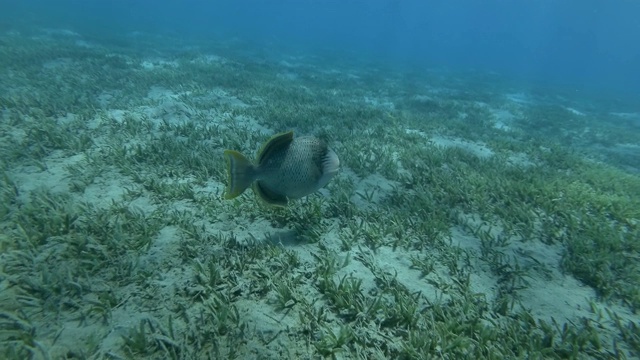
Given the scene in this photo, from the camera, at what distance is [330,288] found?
141 inches

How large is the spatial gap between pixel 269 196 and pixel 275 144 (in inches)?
23.9

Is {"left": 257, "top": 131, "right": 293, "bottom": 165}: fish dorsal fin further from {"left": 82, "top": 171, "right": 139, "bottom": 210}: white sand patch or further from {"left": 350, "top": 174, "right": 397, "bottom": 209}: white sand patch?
{"left": 82, "top": 171, "right": 139, "bottom": 210}: white sand patch

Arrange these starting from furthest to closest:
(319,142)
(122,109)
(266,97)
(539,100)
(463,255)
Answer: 1. (539,100)
2. (266,97)
3. (122,109)
4. (463,255)
5. (319,142)

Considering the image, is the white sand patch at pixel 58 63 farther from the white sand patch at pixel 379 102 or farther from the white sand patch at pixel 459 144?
the white sand patch at pixel 459 144

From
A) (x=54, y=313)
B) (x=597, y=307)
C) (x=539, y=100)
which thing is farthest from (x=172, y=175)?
(x=539, y=100)

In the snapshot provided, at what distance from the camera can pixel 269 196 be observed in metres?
3.63

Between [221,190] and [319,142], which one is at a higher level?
[319,142]

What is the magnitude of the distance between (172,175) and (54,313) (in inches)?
121

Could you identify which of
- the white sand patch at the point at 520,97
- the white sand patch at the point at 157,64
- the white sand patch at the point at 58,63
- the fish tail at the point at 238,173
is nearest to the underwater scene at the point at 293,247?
the fish tail at the point at 238,173

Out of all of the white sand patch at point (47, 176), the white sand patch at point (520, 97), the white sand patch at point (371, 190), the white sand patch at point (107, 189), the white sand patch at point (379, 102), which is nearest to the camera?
the white sand patch at point (107, 189)

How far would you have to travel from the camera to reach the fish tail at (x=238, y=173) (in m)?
3.26

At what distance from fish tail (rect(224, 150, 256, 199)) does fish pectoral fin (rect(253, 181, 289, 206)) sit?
0.70ft

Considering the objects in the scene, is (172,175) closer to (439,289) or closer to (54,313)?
(54,313)

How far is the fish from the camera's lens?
11.0 ft
